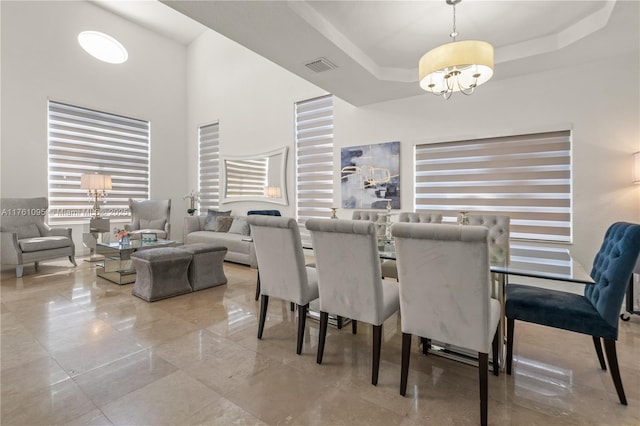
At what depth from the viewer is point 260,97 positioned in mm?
5902

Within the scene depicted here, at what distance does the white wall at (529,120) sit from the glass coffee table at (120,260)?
2.43 meters

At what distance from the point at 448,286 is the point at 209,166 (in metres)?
6.52

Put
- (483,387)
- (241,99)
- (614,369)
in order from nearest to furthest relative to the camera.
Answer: (483,387)
(614,369)
(241,99)

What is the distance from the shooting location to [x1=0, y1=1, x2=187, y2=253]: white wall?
474 centimetres

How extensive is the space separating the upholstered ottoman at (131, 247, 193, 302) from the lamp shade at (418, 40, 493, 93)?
3038 millimetres

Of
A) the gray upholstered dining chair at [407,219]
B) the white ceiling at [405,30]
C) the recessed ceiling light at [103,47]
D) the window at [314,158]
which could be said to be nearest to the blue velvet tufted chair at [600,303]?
the gray upholstered dining chair at [407,219]

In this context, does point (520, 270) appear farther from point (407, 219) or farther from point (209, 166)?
point (209, 166)

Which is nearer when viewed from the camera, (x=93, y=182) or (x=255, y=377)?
A: (x=255, y=377)

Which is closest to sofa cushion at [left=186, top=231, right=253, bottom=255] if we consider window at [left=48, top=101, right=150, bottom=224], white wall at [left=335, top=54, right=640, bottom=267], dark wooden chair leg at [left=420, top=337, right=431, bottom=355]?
window at [left=48, top=101, right=150, bottom=224]

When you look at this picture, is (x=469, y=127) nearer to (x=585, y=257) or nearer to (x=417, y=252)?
(x=585, y=257)

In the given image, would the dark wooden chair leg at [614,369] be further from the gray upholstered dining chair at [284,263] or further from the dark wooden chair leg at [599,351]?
the gray upholstered dining chair at [284,263]

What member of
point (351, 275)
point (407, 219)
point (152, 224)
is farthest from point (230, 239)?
point (351, 275)

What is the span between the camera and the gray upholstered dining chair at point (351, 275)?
5.62ft

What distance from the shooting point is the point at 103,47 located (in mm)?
5891
